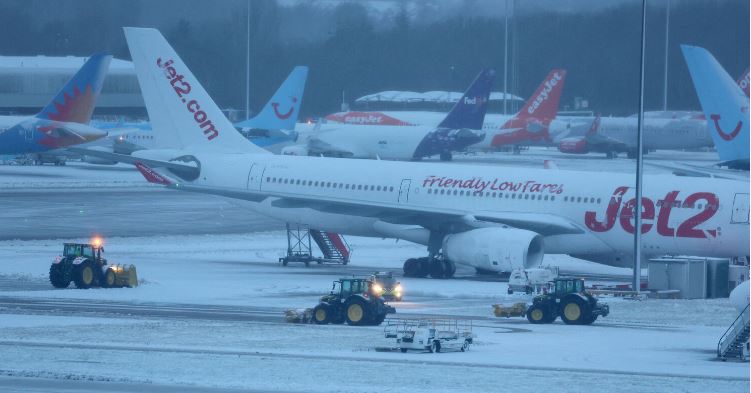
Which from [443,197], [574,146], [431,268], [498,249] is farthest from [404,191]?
[574,146]

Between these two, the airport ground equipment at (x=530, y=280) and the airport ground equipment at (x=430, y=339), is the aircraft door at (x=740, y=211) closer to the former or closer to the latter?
the airport ground equipment at (x=530, y=280)

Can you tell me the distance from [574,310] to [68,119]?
4924 cm

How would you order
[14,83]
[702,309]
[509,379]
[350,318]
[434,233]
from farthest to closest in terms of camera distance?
[14,83] → [434,233] → [702,309] → [350,318] → [509,379]

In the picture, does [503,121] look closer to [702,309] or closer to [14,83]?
[14,83]

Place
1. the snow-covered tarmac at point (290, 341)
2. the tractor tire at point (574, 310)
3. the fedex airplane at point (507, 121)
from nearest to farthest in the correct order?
the snow-covered tarmac at point (290, 341)
the tractor tire at point (574, 310)
the fedex airplane at point (507, 121)

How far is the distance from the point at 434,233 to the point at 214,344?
17277mm

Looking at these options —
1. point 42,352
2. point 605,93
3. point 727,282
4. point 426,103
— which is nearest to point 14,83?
point 426,103

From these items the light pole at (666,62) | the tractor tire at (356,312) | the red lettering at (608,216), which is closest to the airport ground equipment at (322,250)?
the red lettering at (608,216)

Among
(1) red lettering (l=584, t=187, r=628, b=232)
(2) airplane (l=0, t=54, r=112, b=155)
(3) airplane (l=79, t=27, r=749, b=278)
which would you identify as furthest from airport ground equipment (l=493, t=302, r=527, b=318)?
(2) airplane (l=0, t=54, r=112, b=155)

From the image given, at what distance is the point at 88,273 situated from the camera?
35344 mm

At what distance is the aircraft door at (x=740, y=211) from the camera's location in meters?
37.3

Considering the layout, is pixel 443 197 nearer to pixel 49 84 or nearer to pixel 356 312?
pixel 356 312

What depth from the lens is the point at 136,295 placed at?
110 feet

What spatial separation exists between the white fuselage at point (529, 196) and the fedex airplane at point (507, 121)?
59.1 m
